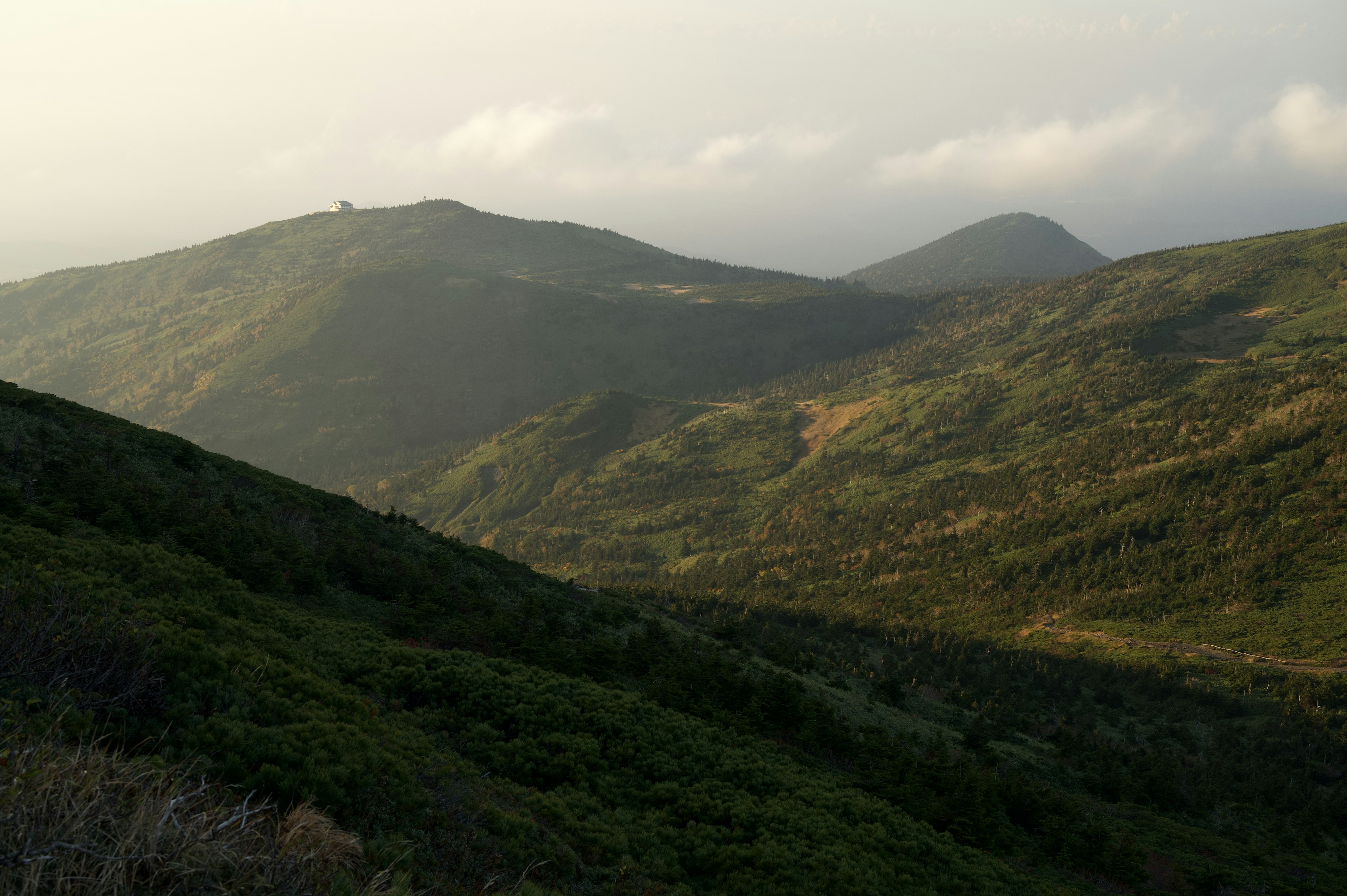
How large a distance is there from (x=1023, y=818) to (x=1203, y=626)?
8592 centimetres

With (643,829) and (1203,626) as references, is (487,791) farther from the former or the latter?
(1203,626)

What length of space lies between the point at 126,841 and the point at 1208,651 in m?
114

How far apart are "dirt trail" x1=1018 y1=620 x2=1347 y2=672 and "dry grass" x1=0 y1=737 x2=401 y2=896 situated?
10564 centimetres

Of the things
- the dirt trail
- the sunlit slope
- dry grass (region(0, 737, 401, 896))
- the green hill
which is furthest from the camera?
the sunlit slope

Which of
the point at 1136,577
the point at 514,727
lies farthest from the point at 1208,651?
the point at 514,727

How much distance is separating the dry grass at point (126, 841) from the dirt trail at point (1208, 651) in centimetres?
10564

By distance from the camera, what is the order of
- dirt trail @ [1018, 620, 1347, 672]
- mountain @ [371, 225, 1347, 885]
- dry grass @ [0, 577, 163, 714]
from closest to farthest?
dry grass @ [0, 577, 163, 714]
mountain @ [371, 225, 1347, 885]
dirt trail @ [1018, 620, 1347, 672]

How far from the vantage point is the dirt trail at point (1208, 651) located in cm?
7862

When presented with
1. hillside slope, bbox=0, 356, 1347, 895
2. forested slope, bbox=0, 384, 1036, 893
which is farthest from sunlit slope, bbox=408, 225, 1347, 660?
forested slope, bbox=0, 384, 1036, 893

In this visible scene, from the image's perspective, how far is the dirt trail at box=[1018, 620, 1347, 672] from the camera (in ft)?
258

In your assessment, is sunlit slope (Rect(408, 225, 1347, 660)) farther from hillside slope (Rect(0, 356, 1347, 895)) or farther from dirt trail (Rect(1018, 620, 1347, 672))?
hillside slope (Rect(0, 356, 1347, 895))

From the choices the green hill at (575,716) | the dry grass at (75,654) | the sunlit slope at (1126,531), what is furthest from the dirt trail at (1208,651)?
the dry grass at (75,654)

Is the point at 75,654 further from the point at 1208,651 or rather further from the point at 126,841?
the point at 1208,651

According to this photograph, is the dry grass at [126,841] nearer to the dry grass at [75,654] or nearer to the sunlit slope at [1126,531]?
the dry grass at [75,654]
